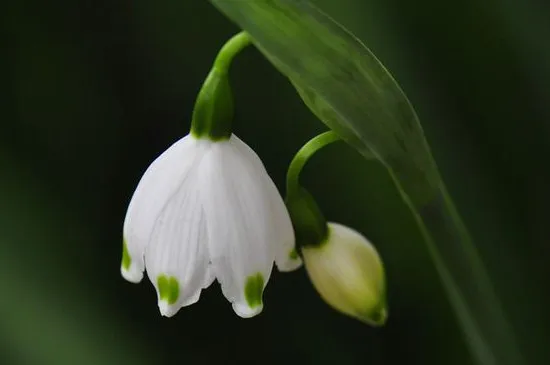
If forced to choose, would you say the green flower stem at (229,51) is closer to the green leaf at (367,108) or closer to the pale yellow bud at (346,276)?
the green leaf at (367,108)

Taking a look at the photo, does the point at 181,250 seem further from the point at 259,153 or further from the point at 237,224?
the point at 259,153

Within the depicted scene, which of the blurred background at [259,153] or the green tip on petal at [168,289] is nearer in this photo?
the green tip on petal at [168,289]

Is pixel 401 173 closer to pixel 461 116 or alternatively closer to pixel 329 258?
pixel 329 258

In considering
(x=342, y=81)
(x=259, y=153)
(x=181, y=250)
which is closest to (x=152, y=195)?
(x=181, y=250)

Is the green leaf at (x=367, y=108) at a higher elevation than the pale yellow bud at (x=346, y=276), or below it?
higher

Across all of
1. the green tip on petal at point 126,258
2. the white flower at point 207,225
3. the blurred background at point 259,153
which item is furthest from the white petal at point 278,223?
the blurred background at point 259,153

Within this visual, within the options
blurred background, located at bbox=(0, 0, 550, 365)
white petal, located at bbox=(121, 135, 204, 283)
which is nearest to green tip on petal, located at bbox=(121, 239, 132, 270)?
white petal, located at bbox=(121, 135, 204, 283)

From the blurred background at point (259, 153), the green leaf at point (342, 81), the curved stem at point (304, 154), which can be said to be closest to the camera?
the green leaf at point (342, 81)
